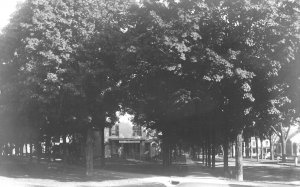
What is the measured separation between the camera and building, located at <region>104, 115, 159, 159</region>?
221ft

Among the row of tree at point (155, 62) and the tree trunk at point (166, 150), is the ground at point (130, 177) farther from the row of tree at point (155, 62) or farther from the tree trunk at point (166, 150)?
the tree trunk at point (166, 150)

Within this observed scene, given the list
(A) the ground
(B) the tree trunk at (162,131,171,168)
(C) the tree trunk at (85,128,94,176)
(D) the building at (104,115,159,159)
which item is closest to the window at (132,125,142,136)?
(D) the building at (104,115,159,159)

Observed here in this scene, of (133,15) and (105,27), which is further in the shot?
(105,27)

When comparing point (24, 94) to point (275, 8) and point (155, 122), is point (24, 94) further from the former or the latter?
point (275, 8)

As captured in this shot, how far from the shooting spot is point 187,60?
21.9 m

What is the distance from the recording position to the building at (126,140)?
6750 centimetres

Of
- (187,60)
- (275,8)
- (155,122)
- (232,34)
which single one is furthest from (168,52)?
(155,122)

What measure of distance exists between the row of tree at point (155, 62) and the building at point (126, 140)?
37.4 metres

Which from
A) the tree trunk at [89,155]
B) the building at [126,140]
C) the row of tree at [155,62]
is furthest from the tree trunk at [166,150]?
the building at [126,140]

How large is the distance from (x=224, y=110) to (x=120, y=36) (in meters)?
7.25

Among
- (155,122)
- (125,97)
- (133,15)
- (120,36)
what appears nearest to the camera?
(133,15)

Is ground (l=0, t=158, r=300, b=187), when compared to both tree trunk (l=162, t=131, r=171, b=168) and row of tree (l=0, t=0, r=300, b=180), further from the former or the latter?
tree trunk (l=162, t=131, r=171, b=168)

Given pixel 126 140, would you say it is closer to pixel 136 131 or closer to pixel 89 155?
pixel 136 131

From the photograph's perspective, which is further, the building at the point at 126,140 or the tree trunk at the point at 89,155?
the building at the point at 126,140
